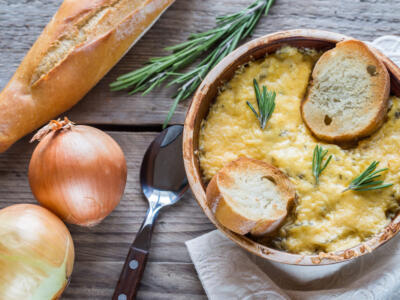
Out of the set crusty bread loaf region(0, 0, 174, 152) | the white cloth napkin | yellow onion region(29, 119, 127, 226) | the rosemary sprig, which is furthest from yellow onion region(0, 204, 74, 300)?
the rosemary sprig

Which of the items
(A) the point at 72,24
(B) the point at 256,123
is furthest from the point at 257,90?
(A) the point at 72,24

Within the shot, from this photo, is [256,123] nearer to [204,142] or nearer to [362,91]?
[204,142]

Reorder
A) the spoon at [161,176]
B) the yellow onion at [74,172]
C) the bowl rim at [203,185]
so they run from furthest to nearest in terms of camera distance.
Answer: the spoon at [161,176] → the yellow onion at [74,172] → the bowl rim at [203,185]

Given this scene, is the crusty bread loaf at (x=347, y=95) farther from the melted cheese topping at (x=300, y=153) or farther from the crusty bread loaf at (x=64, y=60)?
the crusty bread loaf at (x=64, y=60)

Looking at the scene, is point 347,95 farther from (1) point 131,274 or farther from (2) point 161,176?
(1) point 131,274

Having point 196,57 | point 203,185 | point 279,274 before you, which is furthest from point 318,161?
point 196,57

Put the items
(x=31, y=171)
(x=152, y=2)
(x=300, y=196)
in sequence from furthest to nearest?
(x=152, y=2)
(x=31, y=171)
(x=300, y=196)

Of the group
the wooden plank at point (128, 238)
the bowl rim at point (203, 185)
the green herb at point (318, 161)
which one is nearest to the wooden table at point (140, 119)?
the wooden plank at point (128, 238)
